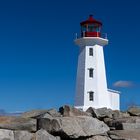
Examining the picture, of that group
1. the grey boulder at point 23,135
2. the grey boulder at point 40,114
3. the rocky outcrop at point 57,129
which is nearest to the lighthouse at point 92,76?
the grey boulder at point 40,114

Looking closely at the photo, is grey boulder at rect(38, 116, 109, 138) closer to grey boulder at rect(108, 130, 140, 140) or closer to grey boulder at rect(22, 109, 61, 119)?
grey boulder at rect(108, 130, 140, 140)

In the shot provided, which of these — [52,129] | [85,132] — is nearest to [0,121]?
[52,129]

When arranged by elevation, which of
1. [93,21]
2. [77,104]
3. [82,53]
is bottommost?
[77,104]

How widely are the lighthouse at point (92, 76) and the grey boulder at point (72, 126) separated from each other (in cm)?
1950

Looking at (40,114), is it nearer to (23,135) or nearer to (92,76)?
(23,135)

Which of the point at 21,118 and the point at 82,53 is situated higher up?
the point at 82,53

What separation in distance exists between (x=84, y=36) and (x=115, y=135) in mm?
22006

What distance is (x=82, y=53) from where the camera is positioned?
1371 inches

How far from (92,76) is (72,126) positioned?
2117cm

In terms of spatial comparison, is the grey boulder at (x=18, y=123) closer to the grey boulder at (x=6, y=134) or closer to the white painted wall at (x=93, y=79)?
the grey boulder at (x=6, y=134)

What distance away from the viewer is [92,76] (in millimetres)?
34094

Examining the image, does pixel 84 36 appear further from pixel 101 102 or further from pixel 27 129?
pixel 27 129

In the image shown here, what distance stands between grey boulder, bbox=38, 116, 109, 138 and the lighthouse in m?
19.5

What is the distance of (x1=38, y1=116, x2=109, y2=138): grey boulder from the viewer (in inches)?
508
